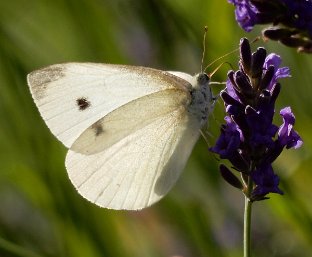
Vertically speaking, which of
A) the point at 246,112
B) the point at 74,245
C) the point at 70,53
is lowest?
the point at 74,245

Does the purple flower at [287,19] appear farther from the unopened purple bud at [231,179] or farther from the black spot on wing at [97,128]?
the black spot on wing at [97,128]

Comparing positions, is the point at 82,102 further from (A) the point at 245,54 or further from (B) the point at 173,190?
(B) the point at 173,190

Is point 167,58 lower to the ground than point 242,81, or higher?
lower

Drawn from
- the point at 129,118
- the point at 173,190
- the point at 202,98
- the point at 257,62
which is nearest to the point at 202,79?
the point at 202,98

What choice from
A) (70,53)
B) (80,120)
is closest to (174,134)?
(80,120)

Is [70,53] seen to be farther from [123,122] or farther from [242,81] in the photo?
[242,81]

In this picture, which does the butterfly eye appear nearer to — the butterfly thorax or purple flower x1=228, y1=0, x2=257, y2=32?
the butterfly thorax
